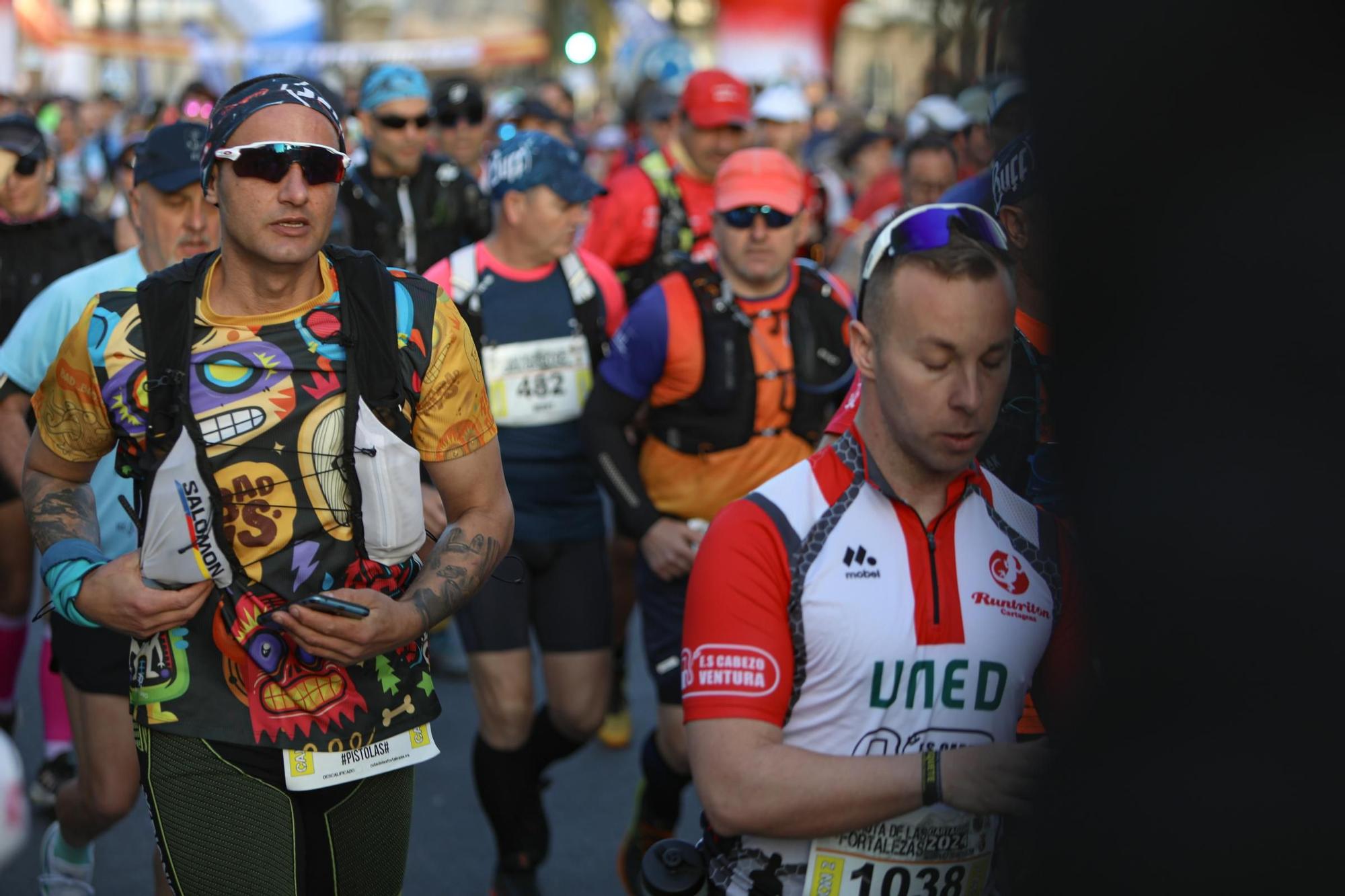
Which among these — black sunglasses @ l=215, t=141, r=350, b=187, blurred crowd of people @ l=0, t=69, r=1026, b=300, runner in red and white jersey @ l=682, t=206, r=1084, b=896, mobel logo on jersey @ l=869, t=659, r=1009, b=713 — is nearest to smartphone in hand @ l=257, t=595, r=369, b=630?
runner in red and white jersey @ l=682, t=206, r=1084, b=896

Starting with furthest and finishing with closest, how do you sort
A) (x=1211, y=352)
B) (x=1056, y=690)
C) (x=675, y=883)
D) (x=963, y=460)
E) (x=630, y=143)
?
(x=630, y=143) < (x=675, y=883) < (x=963, y=460) < (x=1056, y=690) < (x=1211, y=352)

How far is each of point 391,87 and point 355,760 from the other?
4.65m

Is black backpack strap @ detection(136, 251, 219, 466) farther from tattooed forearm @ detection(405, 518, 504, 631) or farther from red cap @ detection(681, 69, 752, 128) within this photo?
red cap @ detection(681, 69, 752, 128)

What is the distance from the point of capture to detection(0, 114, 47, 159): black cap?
6.32 meters

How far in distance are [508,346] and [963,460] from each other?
2.85 m

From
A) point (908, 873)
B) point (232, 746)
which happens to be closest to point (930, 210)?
point (908, 873)

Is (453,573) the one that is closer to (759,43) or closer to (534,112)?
(534,112)

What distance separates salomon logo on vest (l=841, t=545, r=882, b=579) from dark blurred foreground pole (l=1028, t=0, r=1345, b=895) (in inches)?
47.9

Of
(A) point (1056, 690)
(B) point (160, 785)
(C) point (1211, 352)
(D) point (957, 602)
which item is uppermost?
(C) point (1211, 352)

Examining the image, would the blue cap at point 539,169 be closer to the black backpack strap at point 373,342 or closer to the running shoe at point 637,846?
the running shoe at point 637,846

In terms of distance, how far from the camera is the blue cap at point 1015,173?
4.27 feet

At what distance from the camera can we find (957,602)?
2.47 meters

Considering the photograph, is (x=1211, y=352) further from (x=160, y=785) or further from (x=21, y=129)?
(x=21, y=129)

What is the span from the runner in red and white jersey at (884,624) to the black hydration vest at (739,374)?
220 centimetres
